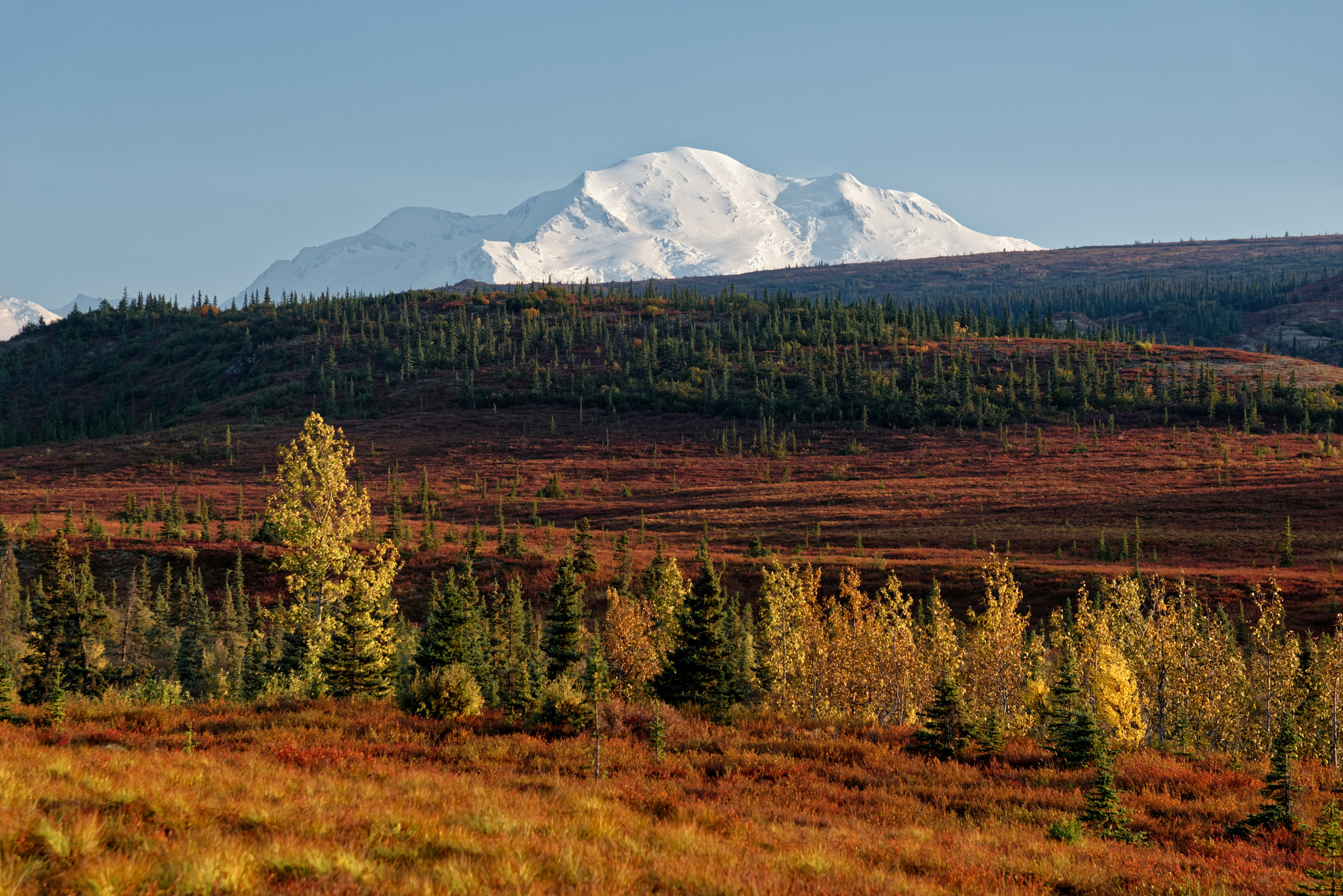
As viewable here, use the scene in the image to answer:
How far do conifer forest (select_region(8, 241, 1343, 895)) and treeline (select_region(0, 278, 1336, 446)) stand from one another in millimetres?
11925

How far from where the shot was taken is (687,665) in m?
24.4

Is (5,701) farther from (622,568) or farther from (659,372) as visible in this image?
(659,372)

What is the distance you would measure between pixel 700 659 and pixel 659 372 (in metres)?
132

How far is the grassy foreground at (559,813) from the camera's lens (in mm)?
7664

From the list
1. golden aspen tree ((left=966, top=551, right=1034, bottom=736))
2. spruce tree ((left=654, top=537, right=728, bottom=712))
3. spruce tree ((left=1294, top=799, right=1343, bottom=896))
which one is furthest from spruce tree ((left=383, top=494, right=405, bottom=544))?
spruce tree ((left=1294, top=799, right=1343, bottom=896))

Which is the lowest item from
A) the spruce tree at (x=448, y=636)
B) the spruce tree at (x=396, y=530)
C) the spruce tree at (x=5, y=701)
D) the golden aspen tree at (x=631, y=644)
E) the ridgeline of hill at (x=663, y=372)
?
the golden aspen tree at (x=631, y=644)

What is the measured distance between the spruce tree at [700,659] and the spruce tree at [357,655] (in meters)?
8.36

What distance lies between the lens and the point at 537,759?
14664 millimetres

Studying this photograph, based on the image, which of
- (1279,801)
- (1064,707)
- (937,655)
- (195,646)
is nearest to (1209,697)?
(937,655)

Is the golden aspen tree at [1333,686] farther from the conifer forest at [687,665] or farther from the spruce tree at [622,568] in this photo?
the spruce tree at [622,568]

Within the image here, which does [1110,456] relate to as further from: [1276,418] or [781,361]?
[781,361]

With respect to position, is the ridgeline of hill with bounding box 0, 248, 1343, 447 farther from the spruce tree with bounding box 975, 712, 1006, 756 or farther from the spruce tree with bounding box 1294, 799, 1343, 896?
the spruce tree with bounding box 1294, 799, 1343, 896

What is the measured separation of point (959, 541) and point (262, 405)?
129150mm

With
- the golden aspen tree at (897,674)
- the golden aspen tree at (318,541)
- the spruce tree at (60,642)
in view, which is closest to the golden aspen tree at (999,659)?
the golden aspen tree at (897,674)
